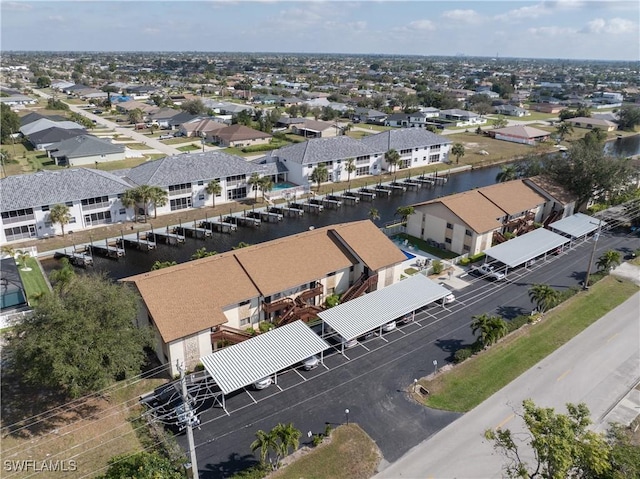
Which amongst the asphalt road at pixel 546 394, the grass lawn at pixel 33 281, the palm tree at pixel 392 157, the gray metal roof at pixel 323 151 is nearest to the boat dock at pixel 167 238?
the grass lawn at pixel 33 281

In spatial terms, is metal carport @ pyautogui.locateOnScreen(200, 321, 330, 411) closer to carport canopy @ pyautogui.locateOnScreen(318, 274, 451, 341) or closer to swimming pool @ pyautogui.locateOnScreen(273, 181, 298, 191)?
carport canopy @ pyautogui.locateOnScreen(318, 274, 451, 341)

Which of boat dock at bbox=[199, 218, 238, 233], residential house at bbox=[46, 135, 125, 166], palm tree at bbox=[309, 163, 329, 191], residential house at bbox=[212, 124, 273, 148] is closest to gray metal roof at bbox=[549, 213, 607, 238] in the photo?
palm tree at bbox=[309, 163, 329, 191]

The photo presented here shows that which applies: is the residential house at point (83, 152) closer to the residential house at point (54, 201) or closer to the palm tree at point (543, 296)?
the residential house at point (54, 201)

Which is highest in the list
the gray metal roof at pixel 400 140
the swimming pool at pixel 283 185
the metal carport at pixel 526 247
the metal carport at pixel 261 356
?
the gray metal roof at pixel 400 140

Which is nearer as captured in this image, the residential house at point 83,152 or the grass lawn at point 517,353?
the grass lawn at point 517,353

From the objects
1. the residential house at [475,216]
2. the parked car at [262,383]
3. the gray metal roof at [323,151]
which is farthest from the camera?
the gray metal roof at [323,151]

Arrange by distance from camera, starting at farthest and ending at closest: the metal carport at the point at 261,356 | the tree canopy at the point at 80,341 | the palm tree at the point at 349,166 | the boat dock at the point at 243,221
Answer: the palm tree at the point at 349,166
the boat dock at the point at 243,221
the metal carport at the point at 261,356
the tree canopy at the point at 80,341
